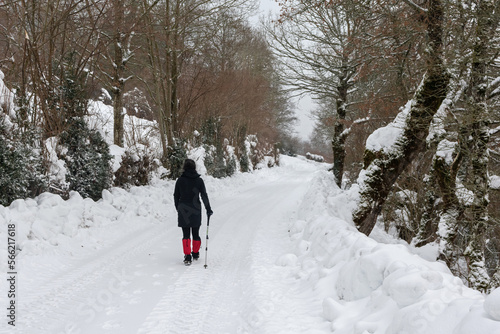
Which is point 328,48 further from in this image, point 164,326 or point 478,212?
point 164,326

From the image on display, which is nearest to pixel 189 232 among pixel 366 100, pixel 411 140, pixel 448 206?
pixel 411 140

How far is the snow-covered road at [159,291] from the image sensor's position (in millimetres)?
3863

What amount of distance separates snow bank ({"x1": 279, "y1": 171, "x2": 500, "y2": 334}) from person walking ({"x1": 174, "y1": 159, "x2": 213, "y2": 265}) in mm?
1687

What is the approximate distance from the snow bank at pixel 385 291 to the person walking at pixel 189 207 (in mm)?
1687

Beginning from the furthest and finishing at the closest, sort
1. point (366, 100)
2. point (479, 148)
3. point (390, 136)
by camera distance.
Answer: point (366, 100) → point (390, 136) → point (479, 148)

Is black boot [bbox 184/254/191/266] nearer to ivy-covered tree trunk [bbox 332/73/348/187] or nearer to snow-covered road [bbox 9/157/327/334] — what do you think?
snow-covered road [bbox 9/157/327/334]

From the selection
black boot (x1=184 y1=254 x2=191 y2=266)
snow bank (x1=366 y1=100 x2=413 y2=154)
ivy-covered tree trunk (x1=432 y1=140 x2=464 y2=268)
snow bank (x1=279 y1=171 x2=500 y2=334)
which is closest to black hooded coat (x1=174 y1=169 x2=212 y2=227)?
black boot (x1=184 y1=254 x2=191 y2=266)

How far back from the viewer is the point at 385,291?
3549 millimetres

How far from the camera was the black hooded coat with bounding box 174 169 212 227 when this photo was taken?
21.1ft

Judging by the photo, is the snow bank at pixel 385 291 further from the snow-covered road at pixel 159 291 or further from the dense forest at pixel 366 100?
the dense forest at pixel 366 100

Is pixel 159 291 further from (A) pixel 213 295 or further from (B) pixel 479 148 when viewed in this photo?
(B) pixel 479 148

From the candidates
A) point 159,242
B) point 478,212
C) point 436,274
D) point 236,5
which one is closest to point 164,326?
point 436,274

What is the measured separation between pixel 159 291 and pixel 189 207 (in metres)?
1.93

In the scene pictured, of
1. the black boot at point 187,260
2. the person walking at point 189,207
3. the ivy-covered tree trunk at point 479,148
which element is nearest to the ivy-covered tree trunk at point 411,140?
the ivy-covered tree trunk at point 479,148
